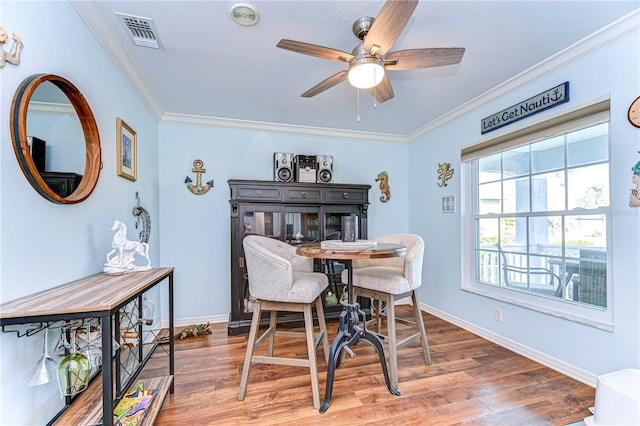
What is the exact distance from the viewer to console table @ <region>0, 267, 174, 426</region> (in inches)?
38.0

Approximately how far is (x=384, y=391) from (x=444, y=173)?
7.93ft

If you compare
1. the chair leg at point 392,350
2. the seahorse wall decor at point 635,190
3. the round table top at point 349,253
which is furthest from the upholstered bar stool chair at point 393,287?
the seahorse wall decor at point 635,190

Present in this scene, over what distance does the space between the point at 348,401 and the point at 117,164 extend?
2239mm

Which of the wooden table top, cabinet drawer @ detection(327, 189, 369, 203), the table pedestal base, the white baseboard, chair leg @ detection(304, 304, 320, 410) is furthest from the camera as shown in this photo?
cabinet drawer @ detection(327, 189, 369, 203)

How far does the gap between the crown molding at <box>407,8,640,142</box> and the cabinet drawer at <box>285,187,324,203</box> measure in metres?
1.73

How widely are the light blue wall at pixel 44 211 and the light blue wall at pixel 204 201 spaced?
1207mm

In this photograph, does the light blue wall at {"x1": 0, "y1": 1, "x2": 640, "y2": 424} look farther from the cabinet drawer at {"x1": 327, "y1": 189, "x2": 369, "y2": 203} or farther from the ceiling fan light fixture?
the ceiling fan light fixture

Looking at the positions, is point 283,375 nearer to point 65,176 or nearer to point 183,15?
point 65,176

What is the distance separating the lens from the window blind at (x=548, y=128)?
189cm

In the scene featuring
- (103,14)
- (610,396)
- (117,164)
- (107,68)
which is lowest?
(610,396)

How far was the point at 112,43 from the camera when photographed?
1.81 metres

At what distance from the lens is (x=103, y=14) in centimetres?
160

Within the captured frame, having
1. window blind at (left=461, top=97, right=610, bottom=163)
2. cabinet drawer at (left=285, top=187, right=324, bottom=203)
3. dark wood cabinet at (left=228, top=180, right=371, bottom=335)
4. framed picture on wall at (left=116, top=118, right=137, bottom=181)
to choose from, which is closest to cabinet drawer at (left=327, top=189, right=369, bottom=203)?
dark wood cabinet at (left=228, top=180, right=371, bottom=335)

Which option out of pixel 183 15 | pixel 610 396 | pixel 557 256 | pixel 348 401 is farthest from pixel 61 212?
pixel 557 256
